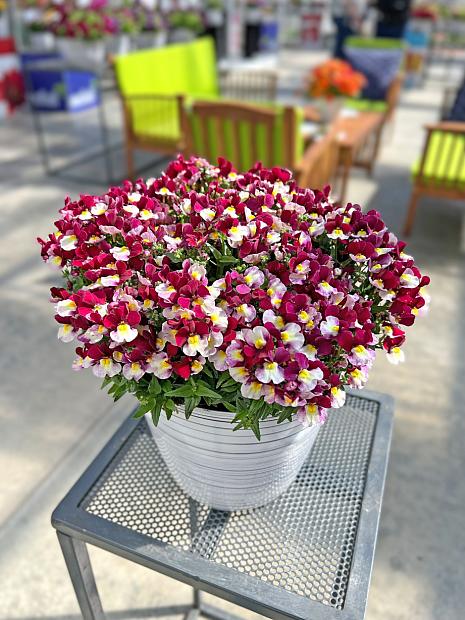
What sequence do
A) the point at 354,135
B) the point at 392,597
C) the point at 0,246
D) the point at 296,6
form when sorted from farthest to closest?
the point at 296,6
the point at 354,135
the point at 0,246
the point at 392,597

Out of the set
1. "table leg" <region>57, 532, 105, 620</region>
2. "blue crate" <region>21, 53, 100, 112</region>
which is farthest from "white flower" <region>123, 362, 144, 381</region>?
"blue crate" <region>21, 53, 100, 112</region>

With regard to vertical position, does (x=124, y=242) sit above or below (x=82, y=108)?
above

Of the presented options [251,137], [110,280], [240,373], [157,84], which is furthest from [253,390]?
[157,84]

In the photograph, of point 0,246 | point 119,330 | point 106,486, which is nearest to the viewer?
point 119,330

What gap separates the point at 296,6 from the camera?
1372cm

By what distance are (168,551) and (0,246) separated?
2.53 meters

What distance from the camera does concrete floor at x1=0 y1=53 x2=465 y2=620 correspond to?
129cm

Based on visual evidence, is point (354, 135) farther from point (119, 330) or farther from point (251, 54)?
point (251, 54)

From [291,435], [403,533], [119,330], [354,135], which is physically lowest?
[403,533]

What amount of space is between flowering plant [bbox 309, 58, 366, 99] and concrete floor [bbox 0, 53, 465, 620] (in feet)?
4.37

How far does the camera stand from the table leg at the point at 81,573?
2.72ft

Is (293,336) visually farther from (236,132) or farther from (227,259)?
(236,132)

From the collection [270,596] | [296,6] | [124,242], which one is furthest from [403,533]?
[296,6]

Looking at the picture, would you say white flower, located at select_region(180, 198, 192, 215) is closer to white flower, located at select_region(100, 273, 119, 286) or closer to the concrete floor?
white flower, located at select_region(100, 273, 119, 286)
